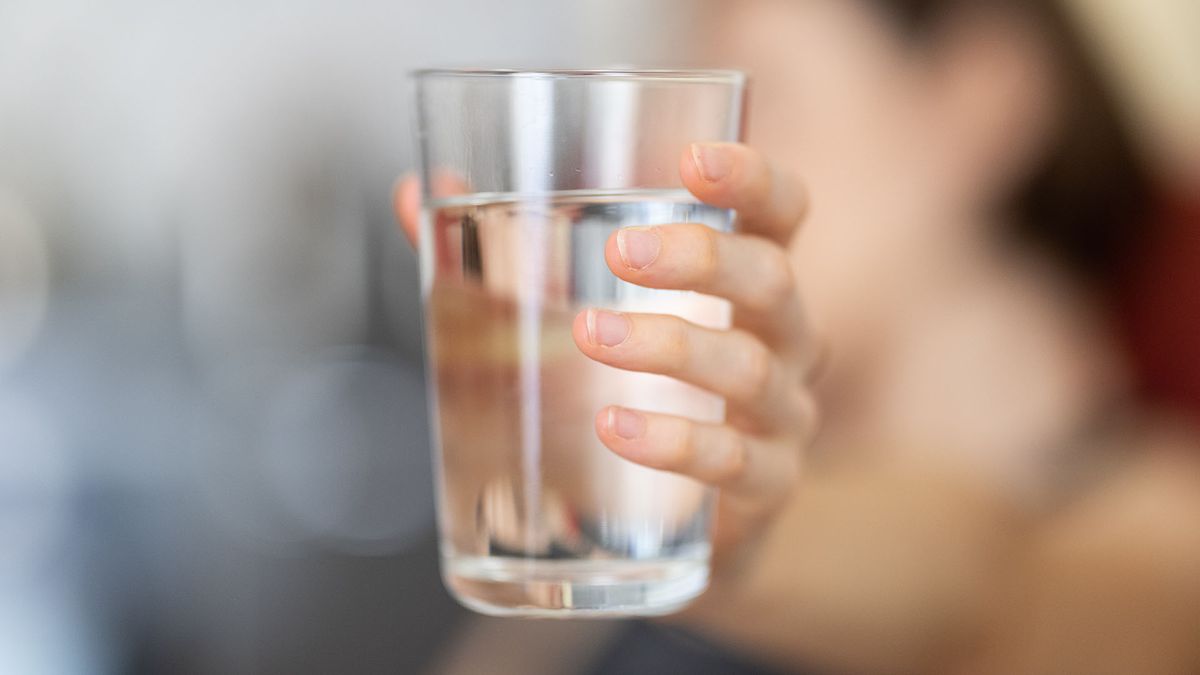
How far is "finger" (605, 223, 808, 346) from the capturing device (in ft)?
1.62

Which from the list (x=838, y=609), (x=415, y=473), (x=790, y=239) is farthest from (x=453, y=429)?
(x=415, y=473)

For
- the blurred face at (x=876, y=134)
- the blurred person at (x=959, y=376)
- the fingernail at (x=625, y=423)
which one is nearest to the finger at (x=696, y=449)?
the fingernail at (x=625, y=423)

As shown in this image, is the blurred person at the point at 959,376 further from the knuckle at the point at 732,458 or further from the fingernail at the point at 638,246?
the fingernail at the point at 638,246

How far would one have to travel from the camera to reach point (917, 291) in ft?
6.24

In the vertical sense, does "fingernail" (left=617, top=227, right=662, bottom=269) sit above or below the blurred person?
above

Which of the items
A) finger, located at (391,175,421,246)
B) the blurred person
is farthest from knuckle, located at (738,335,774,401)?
the blurred person

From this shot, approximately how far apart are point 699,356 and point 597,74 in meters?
0.13

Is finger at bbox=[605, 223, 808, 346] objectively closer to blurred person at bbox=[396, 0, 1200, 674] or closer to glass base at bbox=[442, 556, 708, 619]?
glass base at bbox=[442, 556, 708, 619]

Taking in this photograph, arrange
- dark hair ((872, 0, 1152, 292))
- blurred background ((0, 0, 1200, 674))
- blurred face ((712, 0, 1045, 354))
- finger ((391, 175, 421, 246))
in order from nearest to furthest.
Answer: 1. finger ((391, 175, 421, 246))
2. blurred face ((712, 0, 1045, 354))
3. dark hair ((872, 0, 1152, 292))
4. blurred background ((0, 0, 1200, 674))

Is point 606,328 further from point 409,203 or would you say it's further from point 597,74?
point 409,203

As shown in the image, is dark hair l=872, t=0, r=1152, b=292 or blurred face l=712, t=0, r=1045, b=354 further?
dark hair l=872, t=0, r=1152, b=292

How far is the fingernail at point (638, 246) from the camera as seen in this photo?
49cm

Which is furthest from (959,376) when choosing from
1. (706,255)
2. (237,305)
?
(237,305)

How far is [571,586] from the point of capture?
0.56 meters
